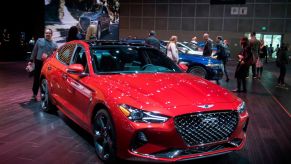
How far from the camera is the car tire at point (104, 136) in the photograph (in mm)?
3836

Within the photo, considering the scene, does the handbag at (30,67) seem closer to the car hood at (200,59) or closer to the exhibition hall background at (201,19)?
the car hood at (200,59)

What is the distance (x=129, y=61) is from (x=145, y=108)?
177cm

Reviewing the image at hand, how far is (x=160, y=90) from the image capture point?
405cm

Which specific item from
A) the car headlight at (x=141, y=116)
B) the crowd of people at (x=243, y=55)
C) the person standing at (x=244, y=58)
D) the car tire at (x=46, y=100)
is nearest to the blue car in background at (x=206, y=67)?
the crowd of people at (x=243, y=55)

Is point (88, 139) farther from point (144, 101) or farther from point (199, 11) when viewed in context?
point (199, 11)

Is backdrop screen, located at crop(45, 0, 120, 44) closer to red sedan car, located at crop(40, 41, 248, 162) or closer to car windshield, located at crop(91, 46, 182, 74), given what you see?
car windshield, located at crop(91, 46, 182, 74)

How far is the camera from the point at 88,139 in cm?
511

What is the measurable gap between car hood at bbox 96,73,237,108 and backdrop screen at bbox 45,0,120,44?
560 inches

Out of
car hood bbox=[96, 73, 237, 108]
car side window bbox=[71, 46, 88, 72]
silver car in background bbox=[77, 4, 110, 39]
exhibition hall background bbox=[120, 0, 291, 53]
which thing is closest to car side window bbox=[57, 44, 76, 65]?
car side window bbox=[71, 46, 88, 72]

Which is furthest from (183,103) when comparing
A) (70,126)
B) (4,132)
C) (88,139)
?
(4,132)

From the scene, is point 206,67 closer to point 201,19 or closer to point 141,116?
point 141,116

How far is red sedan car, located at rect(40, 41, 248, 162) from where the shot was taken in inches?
137

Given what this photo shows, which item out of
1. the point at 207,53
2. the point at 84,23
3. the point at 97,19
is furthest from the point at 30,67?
the point at 97,19

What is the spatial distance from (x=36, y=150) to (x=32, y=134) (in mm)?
793
